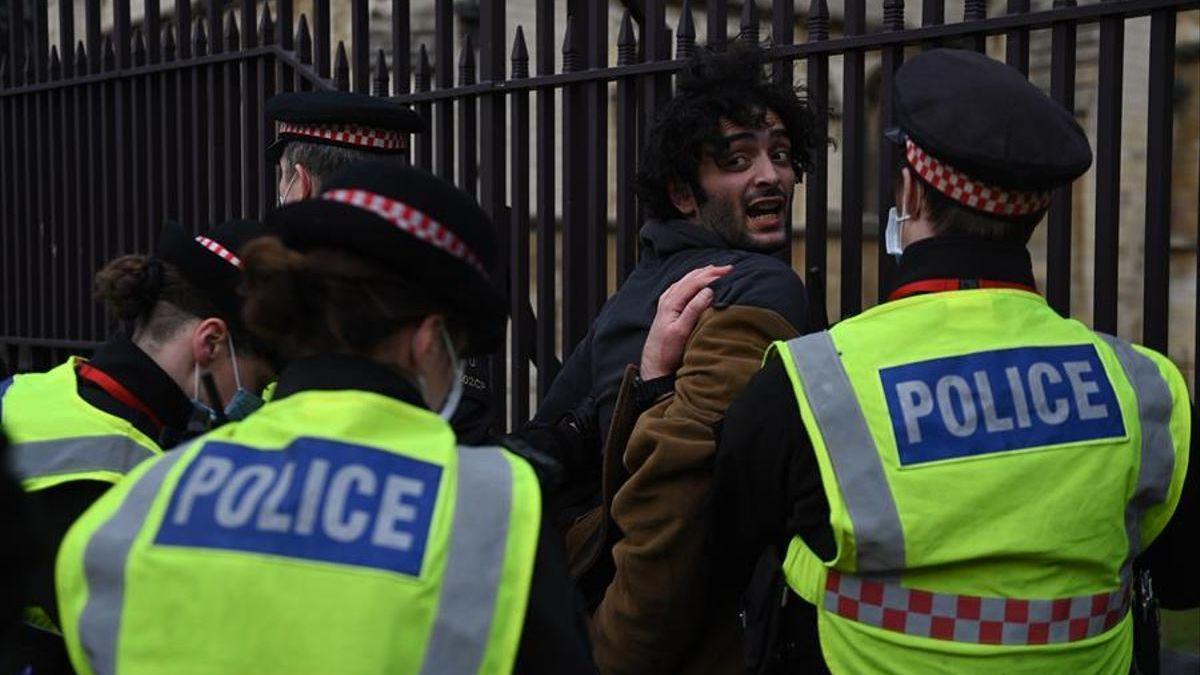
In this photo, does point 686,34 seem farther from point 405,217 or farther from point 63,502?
point 405,217

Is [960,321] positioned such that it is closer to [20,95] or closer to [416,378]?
[416,378]

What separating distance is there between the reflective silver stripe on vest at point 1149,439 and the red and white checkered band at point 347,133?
1905 mm

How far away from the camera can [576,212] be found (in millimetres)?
4398

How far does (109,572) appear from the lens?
1.83 metres

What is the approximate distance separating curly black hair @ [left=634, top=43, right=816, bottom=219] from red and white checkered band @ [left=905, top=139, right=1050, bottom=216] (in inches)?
33.2

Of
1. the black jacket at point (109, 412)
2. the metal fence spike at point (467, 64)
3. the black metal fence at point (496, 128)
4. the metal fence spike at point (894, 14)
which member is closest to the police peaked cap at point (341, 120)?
the black metal fence at point (496, 128)

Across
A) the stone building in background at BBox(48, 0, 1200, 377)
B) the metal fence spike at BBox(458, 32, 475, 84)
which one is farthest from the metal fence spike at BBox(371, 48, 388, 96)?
the stone building in background at BBox(48, 0, 1200, 377)

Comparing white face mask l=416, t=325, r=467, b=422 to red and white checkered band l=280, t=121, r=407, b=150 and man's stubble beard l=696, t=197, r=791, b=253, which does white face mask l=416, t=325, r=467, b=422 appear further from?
red and white checkered band l=280, t=121, r=407, b=150

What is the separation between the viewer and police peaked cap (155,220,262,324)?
296 cm

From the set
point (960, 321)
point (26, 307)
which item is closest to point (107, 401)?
point (960, 321)

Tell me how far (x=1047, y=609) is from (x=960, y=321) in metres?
0.46

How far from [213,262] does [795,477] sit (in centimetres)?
123

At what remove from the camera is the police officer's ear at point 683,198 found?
331 centimetres

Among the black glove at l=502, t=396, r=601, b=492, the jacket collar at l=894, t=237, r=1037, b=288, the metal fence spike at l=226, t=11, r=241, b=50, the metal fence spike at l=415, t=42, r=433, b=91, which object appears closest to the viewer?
the jacket collar at l=894, t=237, r=1037, b=288
